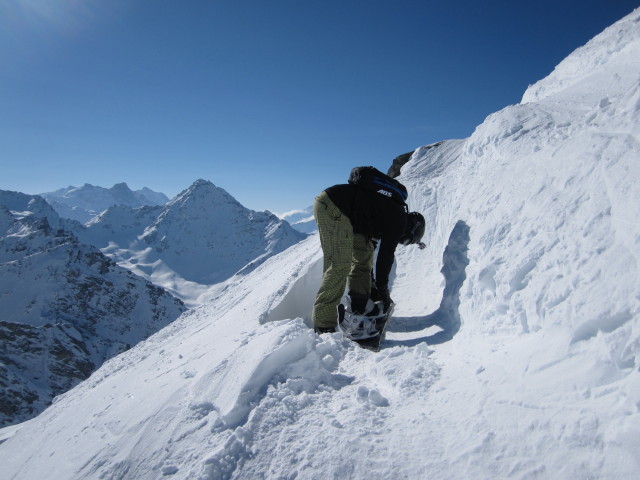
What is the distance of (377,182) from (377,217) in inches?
20.7

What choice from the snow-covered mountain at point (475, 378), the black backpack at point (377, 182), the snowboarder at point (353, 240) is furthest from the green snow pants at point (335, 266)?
the snow-covered mountain at point (475, 378)

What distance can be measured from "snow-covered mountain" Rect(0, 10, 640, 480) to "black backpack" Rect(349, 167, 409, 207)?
1.39m

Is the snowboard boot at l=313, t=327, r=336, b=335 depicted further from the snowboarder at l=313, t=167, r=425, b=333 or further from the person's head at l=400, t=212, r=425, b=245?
the person's head at l=400, t=212, r=425, b=245

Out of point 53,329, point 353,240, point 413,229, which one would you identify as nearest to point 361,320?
point 353,240

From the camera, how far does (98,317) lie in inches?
7279

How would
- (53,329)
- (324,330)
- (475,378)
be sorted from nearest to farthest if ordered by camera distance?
(475,378) → (324,330) → (53,329)

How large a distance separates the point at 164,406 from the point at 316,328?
2.33m

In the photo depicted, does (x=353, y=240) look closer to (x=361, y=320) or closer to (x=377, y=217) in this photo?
(x=377, y=217)

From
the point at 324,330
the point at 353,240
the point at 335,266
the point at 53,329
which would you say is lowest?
the point at 53,329

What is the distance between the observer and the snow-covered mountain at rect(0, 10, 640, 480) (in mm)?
2605

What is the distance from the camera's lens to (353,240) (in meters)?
5.80

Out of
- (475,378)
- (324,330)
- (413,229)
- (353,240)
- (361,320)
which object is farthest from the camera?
(413,229)

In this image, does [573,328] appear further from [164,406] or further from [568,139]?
[164,406]

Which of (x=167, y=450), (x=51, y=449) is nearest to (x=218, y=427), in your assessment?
(x=167, y=450)
